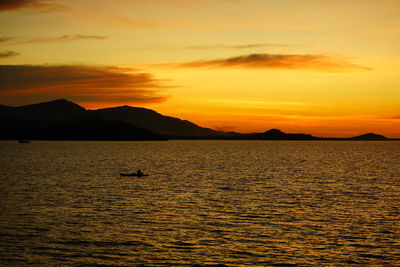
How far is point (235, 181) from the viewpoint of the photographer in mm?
92625

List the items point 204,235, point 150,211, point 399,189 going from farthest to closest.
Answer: point 399,189 < point 150,211 < point 204,235

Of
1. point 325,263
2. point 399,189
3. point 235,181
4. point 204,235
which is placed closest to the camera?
point 325,263

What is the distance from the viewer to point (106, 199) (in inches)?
2489

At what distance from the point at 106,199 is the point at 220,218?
20.8m

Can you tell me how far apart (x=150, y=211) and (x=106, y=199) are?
12171 mm

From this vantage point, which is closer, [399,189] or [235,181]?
[399,189]

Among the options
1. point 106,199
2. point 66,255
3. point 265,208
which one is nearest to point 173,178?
point 106,199

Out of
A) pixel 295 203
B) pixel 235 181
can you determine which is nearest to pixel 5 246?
pixel 295 203

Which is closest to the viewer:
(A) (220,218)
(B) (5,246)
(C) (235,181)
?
(B) (5,246)

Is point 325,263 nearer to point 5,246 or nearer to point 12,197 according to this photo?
point 5,246

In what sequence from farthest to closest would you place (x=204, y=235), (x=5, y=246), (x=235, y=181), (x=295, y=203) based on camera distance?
(x=235, y=181) < (x=295, y=203) < (x=204, y=235) < (x=5, y=246)

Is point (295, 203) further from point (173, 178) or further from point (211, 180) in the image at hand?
point (173, 178)

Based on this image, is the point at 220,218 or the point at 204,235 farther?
the point at 220,218

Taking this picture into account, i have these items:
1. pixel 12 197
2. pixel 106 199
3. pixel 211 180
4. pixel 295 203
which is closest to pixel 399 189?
pixel 295 203
